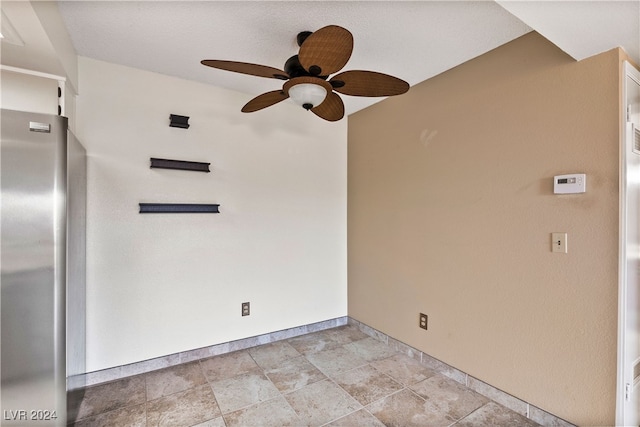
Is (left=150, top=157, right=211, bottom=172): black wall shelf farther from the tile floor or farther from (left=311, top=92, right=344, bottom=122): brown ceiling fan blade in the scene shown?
the tile floor

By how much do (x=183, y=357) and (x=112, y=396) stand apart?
20.8 inches

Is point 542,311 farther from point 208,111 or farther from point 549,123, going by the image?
point 208,111

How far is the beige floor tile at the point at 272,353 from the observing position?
99.0 inches

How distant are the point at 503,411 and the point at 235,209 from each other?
8.01 feet

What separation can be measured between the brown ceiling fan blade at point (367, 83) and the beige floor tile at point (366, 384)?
199cm

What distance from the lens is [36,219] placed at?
4.62 feet

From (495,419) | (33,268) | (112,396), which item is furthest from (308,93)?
(112,396)

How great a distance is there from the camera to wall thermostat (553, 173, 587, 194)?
1.61 meters

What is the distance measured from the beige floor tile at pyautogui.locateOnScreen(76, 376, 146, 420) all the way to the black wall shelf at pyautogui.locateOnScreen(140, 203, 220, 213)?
49.6 inches

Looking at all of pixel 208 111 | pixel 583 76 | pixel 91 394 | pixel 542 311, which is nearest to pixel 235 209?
pixel 208 111

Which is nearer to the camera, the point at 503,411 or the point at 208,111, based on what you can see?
the point at 503,411

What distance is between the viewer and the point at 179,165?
2439mm

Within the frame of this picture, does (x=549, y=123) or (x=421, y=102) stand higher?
(x=421, y=102)

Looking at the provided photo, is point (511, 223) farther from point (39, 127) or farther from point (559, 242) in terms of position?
point (39, 127)
